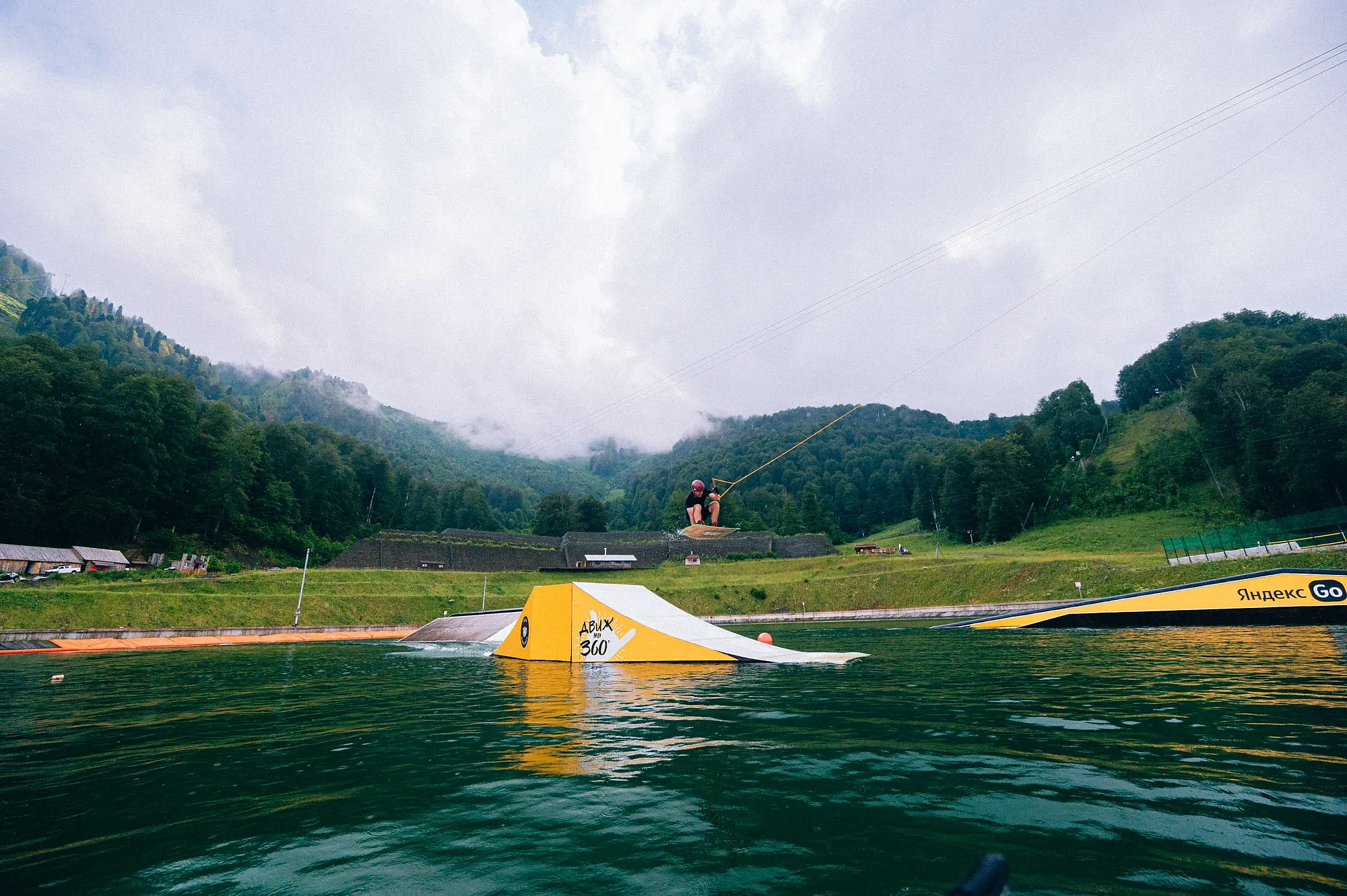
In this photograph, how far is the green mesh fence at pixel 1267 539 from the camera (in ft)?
109

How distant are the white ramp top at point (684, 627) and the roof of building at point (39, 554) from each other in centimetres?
6641

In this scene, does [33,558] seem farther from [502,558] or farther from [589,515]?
[589,515]

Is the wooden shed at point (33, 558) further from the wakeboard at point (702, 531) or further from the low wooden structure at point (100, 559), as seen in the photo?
the wakeboard at point (702, 531)

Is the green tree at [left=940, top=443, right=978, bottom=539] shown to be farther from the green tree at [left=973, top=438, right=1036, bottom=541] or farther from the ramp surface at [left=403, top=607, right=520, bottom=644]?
the ramp surface at [left=403, top=607, right=520, bottom=644]

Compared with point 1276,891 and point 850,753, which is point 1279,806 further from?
point 850,753

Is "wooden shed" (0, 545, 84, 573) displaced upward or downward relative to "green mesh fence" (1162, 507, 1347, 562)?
upward

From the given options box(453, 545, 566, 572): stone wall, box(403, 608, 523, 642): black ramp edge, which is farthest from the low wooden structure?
box(403, 608, 523, 642): black ramp edge

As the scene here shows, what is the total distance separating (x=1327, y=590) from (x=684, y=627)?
77.0ft

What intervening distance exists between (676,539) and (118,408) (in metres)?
68.0

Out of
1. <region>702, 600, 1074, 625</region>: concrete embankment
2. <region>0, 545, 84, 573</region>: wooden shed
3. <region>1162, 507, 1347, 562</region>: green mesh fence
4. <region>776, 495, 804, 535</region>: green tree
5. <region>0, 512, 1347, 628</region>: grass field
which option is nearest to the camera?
<region>1162, 507, 1347, 562</region>: green mesh fence

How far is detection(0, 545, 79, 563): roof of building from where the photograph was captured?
53250 mm

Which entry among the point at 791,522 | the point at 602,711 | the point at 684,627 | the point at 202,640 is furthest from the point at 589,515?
the point at 602,711

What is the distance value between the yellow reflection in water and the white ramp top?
0.68m

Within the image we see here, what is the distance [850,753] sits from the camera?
247 inches
